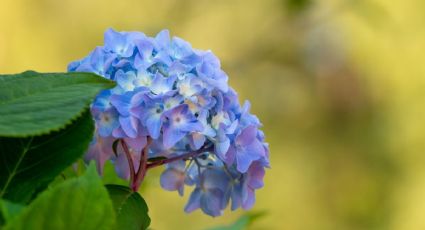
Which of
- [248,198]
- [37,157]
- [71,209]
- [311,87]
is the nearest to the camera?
[71,209]

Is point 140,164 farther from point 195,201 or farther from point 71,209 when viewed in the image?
point 71,209

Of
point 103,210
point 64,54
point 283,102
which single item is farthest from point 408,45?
point 103,210

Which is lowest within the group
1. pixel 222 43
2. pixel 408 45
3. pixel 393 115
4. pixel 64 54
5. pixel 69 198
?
pixel 69 198

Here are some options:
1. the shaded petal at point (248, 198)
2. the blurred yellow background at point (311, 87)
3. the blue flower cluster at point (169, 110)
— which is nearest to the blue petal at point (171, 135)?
the blue flower cluster at point (169, 110)

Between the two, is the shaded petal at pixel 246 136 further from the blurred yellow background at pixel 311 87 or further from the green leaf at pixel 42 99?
the blurred yellow background at pixel 311 87

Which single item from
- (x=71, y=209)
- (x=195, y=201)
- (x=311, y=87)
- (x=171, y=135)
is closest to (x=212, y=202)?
(x=195, y=201)

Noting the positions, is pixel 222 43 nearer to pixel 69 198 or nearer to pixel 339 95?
pixel 339 95
